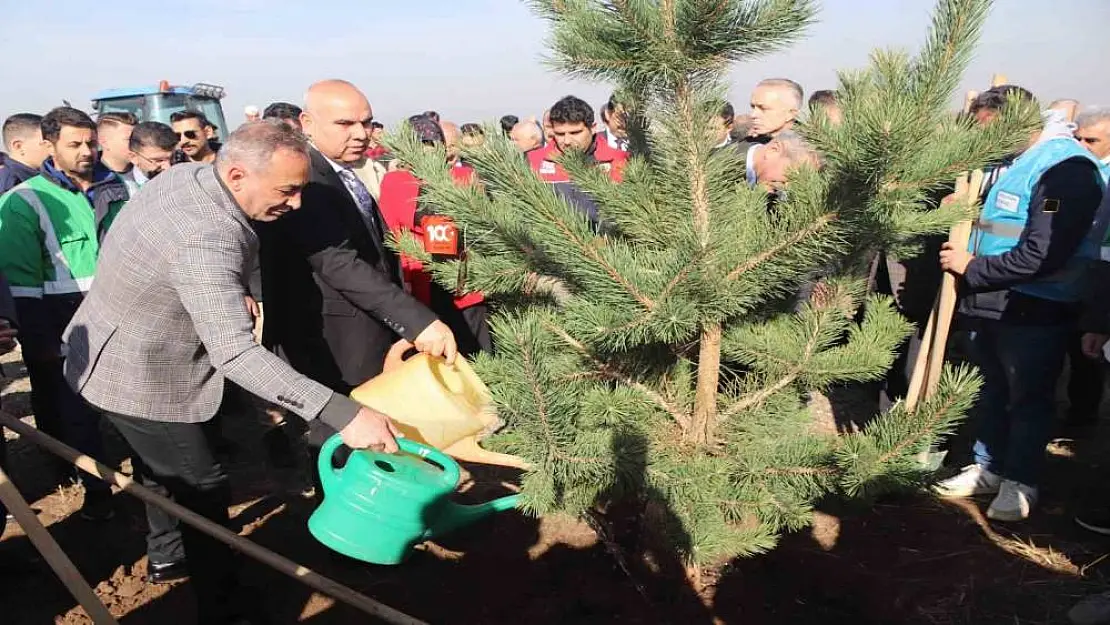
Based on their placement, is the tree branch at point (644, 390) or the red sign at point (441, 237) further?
the red sign at point (441, 237)

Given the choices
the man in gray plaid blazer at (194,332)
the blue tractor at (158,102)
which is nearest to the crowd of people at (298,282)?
the man in gray plaid blazer at (194,332)

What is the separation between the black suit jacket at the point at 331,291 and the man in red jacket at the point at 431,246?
0.44 feet

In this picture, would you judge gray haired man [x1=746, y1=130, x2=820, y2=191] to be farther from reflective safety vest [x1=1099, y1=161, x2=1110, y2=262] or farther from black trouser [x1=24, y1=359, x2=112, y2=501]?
black trouser [x1=24, y1=359, x2=112, y2=501]

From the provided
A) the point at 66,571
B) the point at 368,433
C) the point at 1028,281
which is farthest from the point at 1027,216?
the point at 66,571

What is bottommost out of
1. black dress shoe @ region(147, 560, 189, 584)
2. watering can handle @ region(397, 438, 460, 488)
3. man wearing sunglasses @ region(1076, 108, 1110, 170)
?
black dress shoe @ region(147, 560, 189, 584)

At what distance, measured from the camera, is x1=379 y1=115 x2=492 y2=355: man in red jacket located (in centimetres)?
274

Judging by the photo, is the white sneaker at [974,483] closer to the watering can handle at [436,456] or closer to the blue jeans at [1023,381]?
the blue jeans at [1023,381]

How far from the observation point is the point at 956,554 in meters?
2.68

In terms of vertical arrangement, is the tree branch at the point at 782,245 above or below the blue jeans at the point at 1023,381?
above

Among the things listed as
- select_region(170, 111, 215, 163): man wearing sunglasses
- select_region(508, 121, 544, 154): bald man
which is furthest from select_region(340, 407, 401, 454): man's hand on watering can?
select_region(508, 121, 544, 154): bald man

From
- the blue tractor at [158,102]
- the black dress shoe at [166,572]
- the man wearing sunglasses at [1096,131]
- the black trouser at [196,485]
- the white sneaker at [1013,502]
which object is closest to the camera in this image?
the black trouser at [196,485]

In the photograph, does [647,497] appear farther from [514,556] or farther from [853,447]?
[514,556]

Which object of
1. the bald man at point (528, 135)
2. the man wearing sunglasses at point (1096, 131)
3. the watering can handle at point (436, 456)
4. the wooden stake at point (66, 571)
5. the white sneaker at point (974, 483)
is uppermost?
the man wearing sunglasses at point (1096, 131)

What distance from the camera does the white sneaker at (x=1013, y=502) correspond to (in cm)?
284
